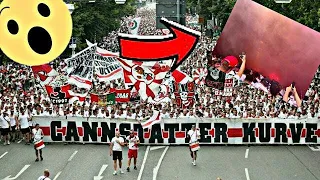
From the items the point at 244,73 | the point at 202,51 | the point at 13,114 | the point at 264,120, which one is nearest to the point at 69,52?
the point at 202,51

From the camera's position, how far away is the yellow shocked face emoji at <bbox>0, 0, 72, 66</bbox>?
12172mm

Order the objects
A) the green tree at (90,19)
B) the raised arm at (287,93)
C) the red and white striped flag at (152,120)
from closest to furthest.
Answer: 1. the raised arm at (287,93)
2. the red and white striped flag at (152,120)
3. the green tree at (90,19)

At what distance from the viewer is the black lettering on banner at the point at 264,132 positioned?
69.6 ft

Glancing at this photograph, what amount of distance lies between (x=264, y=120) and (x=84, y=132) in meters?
6.60

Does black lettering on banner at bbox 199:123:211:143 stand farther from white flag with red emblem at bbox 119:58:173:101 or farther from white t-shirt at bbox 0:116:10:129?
white t-shirt at bbox 0:116:10:129

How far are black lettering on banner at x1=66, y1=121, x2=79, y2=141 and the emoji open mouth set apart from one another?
30.8ft

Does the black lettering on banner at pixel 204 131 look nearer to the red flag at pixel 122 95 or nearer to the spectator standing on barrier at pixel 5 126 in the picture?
the red flag at pixel 122 95

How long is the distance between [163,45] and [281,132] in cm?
637

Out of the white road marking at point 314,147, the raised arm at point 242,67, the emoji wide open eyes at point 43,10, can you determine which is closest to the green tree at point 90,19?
the white road marking at point 314,147

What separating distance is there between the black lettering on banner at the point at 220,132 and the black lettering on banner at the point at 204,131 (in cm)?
26

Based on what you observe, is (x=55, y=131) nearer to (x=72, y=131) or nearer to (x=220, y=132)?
(x=72, y=131)

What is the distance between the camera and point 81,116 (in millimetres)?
21734

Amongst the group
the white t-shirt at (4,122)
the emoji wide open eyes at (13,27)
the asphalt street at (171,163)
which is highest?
the emoji wide open eyes at (13,27)

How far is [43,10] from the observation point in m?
12.3
